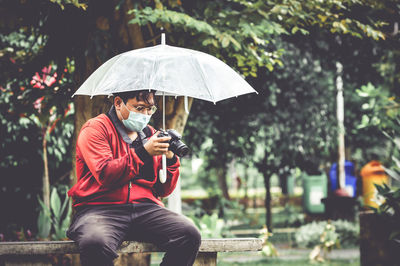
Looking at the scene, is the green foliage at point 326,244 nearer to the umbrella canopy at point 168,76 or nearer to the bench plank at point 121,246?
the bench plank at point 121,246

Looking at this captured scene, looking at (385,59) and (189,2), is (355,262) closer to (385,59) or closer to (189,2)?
(385,59)

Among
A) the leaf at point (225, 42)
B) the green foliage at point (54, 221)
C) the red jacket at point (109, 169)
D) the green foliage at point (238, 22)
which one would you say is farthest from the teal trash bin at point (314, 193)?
the red jacket at point (109, 169)

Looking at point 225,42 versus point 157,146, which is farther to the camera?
point 225,42

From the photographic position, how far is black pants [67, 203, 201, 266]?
3666mm

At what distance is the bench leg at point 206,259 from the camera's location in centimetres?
436

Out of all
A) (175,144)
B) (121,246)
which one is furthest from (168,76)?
(121,246)

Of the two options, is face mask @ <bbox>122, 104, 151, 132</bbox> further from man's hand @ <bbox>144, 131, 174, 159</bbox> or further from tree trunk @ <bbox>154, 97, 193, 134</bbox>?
tree trunk @ <bbox>154, 97, 193, 134</bbox>

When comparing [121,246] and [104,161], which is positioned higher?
[104,161]

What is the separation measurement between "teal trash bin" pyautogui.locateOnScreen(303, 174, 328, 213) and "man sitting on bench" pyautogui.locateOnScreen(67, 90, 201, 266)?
12.7 m

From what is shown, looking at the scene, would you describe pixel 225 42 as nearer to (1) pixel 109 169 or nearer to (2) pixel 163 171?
(2) pixel 163 171

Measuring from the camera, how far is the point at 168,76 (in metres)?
4.01

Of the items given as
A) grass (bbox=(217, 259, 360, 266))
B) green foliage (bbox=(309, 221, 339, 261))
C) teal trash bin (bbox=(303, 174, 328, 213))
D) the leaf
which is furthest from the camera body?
teal trash bin (bbox=(303, 174, 328, 213))

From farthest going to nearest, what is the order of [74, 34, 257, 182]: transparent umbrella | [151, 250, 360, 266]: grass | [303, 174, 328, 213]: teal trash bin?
[303, 174, 328, 213]: teal trash bin → [151, 250, 360, 266]: grass → [74, 34, 257, 182]: transparent umbrella

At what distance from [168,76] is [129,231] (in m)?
1.04
